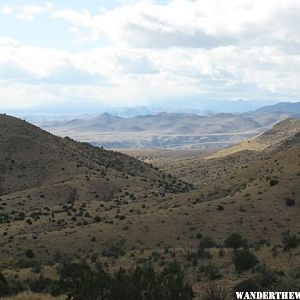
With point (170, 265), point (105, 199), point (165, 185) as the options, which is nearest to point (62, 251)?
point (170, 265)

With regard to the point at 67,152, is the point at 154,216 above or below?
below

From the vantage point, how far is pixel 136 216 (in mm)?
49750

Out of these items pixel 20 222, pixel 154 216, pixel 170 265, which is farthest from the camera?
pixel 20 222

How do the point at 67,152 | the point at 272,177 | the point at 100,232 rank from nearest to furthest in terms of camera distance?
the point at 100,232, the point at 272,177, the point at 67,152

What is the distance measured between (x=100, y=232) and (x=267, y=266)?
863 inches

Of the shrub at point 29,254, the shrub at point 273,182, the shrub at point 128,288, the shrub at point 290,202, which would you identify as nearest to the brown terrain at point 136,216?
the shrub at point 290,202

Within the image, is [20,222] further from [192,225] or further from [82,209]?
[192,225]

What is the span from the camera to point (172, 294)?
17.2 meters

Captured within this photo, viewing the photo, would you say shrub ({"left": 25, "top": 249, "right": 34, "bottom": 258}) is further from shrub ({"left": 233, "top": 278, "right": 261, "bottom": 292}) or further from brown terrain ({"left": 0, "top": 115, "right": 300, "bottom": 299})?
shrub ({"left": 233, "top": 278, "right": 261, "bottom": 292})

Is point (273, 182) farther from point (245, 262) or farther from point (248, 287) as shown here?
point (248, 287)

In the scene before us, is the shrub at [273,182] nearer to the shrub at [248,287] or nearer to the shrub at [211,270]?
the shrub at [211,270]

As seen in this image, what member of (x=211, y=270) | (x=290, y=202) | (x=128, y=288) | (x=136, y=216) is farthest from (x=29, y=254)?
(x=290, y=202)

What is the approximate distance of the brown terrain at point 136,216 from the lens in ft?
103

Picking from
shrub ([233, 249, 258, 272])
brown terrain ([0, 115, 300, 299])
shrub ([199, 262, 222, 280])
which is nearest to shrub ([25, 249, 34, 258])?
brown terrain ([0, 115, 300, 299])
